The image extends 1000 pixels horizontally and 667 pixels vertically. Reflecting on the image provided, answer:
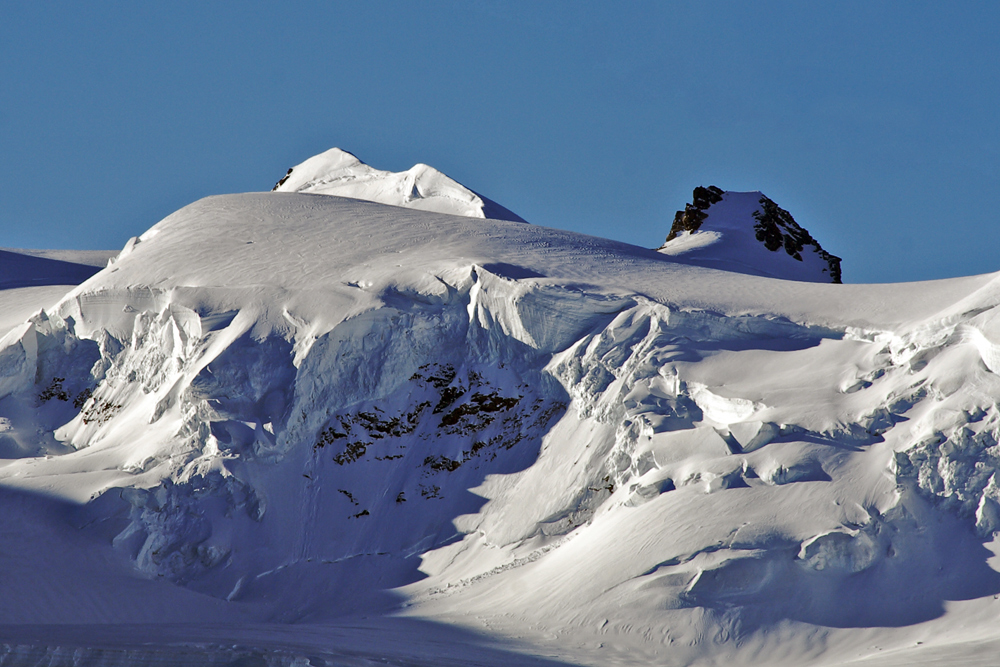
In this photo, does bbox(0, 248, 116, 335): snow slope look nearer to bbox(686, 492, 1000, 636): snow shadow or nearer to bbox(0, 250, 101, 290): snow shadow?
bbox(0, 250, 101, 290): snow shadow

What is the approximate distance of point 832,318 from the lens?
76.6ft

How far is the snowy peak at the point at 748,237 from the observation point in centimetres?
4312

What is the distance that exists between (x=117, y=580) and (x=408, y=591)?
17.6ft

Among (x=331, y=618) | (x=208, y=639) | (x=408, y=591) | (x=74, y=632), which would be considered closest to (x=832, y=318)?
(x=408, y=591)

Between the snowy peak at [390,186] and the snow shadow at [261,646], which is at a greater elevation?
the snowy peak at [390,186]

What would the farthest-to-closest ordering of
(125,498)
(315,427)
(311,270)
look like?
(311,270), (315,427), (125,498)

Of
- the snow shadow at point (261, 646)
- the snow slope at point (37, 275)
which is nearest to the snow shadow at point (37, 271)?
the snow slope at point (37, 275)

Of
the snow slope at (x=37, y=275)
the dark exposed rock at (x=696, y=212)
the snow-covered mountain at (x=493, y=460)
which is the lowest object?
the snow-covered mountain at (x=493, y=460)

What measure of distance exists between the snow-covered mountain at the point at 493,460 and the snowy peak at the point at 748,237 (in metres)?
15.4

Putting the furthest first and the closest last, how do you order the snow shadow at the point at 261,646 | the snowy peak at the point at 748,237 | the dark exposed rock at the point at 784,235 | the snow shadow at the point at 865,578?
the dark exposed rock at the point at 784,235 → the snowy peak at the point at 748,237 → the snow shadow at the point at 865,578 → the snow shadow at the point at 261,646

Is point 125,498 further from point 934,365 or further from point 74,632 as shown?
point 934,365

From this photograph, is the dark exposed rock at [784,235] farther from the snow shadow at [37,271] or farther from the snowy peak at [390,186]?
the snow shadow at [37,271]

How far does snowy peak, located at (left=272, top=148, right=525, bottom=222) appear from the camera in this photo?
41938 millimetres

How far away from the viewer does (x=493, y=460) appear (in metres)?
22.9
